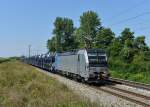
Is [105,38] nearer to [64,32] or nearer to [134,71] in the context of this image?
[64,32]

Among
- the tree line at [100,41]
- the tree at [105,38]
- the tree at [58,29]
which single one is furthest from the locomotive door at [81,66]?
the tree at [58,29]

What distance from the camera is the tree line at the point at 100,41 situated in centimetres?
6881

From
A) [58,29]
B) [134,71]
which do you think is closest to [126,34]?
[58,29]

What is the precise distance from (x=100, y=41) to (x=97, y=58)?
3132 inches

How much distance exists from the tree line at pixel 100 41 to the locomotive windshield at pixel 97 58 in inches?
510

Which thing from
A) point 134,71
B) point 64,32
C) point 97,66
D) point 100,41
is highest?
point 64,32

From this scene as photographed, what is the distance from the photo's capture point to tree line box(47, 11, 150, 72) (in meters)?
68.8

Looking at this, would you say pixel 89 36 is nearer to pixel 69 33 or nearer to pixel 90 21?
pixel 90 21

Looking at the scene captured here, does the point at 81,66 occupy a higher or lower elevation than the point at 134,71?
higher

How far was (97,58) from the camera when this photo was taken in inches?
1137

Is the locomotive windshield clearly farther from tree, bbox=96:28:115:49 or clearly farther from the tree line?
tree, bbox=96:28:115:49

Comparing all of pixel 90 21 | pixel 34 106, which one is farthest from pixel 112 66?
pixel 90 21

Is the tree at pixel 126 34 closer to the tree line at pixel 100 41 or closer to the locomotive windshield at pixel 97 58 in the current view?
the tree line at pixel 100 41

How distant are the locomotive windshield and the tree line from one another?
1295 cm
